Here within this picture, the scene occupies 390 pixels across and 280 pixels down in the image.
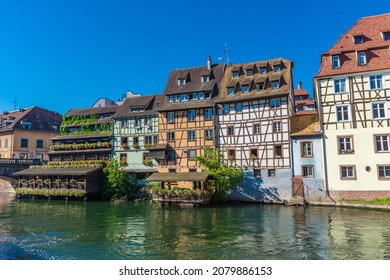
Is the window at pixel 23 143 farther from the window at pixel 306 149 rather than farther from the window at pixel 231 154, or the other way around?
the window at pixel 306 149

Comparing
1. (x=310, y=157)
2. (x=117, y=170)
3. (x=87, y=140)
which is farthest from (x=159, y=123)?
(x=310, y=157)

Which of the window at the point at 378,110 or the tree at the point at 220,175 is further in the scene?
the tree at the point at 220,175

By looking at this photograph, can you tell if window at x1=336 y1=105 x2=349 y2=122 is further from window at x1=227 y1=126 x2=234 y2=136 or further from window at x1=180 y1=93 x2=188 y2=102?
window at x1=180 y1=93 x2=188 y2=102

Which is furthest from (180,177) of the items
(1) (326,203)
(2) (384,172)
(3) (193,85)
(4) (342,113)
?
(2) (384,172)

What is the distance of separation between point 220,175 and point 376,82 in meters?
14.6

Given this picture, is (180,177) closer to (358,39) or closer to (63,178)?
(63,178)

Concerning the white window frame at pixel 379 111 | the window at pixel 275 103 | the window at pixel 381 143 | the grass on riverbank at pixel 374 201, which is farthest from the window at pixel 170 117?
the window at pixel 381 143

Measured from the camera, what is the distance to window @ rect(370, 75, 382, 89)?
24188 millimetres

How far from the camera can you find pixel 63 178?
34281mm

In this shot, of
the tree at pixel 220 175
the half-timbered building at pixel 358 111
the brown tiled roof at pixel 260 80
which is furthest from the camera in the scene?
the brown tiled roof at pixel 260 80

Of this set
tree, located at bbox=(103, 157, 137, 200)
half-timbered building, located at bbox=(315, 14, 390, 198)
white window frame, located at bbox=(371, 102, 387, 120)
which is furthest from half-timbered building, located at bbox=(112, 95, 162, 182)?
white window frame, located at bbox=(371, 102, 387, 120)

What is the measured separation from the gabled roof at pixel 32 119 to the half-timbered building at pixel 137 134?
17099 millimetres

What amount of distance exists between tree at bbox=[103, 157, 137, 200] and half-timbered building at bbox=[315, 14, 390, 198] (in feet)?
64.4

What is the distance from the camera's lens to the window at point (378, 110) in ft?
78.3
